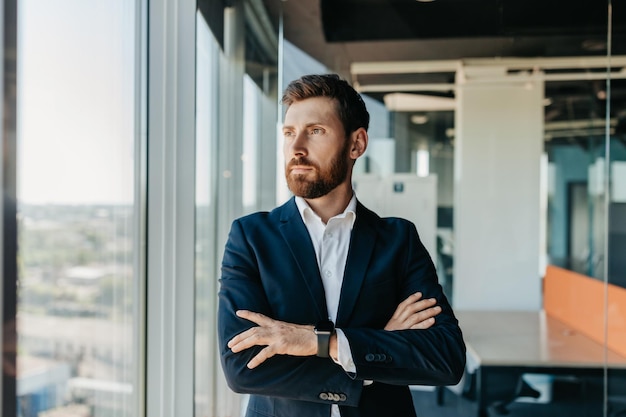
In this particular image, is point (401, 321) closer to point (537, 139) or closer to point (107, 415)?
point (107, 415)

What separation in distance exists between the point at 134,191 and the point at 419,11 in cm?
296

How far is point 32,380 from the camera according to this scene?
4.40ft

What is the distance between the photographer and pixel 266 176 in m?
3.37

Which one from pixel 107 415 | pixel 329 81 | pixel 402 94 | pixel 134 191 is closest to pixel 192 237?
pixel 134 191

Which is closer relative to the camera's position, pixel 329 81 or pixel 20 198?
pixel 20 198

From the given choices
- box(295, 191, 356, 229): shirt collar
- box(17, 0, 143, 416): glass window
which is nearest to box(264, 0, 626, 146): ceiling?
box(17, 0, 143, 416): glass window

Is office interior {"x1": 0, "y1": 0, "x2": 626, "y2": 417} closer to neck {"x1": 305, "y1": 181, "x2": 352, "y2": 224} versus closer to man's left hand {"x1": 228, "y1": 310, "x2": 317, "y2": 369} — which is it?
man's left hand {"x1": 228, "y1": 310, "x2": 317, "y2": 369}

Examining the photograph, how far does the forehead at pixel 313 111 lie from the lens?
1605 mm

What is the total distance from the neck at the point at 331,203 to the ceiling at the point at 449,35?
2.07 metres

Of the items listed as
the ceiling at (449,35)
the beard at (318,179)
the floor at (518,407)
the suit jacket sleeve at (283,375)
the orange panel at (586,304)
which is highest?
the ceiling at (449,35)

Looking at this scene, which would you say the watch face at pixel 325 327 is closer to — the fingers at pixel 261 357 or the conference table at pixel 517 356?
the fingers at pixel 261 357

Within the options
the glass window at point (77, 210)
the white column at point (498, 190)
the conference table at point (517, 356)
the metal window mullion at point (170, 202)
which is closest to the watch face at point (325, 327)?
the glass window at point (77, 210)

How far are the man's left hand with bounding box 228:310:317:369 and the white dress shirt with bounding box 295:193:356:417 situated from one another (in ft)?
0.53

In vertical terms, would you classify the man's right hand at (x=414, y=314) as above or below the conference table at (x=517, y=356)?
above
